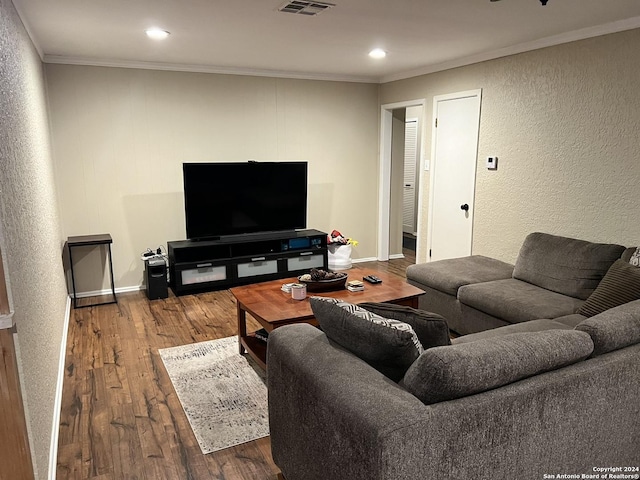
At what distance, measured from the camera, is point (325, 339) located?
2051 millimetres

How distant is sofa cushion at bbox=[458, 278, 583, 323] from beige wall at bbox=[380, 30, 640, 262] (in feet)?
2.39

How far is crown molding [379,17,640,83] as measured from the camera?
3395mm

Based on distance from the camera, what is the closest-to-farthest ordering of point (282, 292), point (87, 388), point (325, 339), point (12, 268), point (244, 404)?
point (12, 268), point (325, 339), point (244, 404), point (87, 388), point (282, 292)

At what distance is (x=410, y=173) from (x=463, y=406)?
22.3 ft

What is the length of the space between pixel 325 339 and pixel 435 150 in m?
3.78

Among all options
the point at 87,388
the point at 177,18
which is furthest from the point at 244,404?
the point at 177,18

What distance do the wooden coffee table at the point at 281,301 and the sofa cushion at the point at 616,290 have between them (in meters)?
1.07

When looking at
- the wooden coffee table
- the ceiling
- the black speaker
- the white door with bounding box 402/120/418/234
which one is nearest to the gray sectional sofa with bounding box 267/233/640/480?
the wooden coffee table

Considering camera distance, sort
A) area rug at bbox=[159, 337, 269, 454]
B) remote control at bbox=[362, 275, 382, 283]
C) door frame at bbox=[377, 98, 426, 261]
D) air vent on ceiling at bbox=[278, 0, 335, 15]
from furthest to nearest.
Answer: door frame at bbox=[377, 98, 426, 261], remote control at bbox=[362, 275, 382, 283], air vent on ceiling at bbox=[278, 0, 335, 15], area rug at bbox=[159, 337, 269, 454]

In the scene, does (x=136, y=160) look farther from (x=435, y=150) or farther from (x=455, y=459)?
(x=455, y=459)

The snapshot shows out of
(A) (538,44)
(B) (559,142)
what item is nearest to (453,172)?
(B) (559,142)

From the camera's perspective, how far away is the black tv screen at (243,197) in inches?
Result: 196

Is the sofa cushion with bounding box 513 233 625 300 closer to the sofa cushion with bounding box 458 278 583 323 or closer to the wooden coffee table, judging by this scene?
the sofa cushion with bounding box 458 278 583 323

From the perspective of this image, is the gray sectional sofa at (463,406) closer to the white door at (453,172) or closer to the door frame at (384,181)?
the white door at (453,172)
